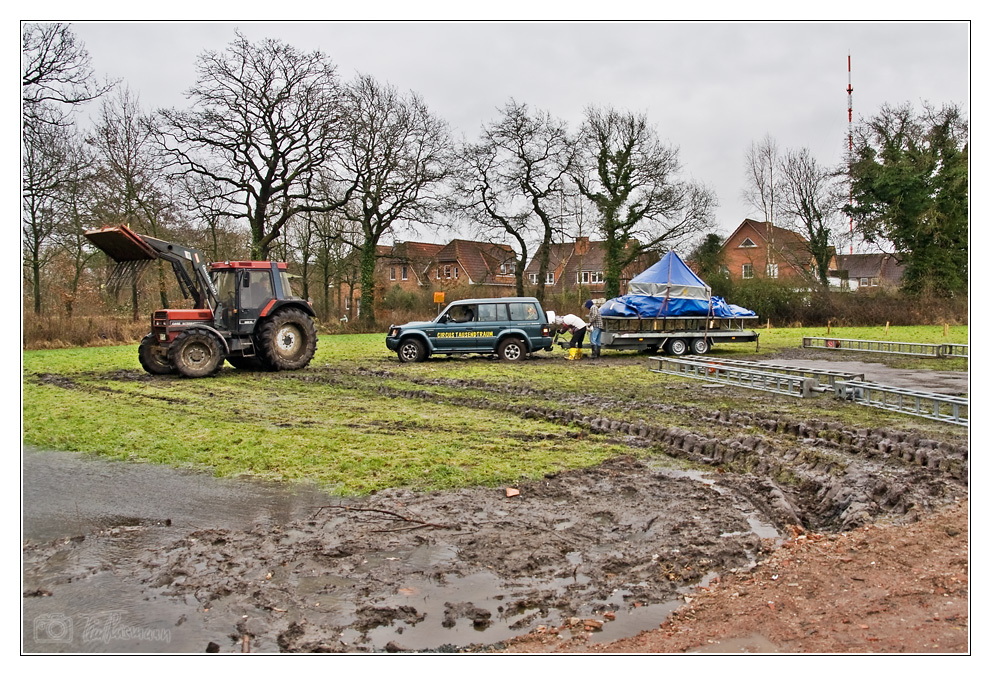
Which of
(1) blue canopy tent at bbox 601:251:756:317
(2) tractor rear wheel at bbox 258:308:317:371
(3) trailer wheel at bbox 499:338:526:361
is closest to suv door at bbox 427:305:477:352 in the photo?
(3) trailer wheel at bbox 499:338:526:361

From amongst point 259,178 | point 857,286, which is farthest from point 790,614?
point 857,286

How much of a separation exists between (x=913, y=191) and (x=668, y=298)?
1601cm

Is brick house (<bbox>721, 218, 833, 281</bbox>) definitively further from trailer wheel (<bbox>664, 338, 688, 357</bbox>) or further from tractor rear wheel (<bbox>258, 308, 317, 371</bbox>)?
tractor rear wheel (<bbox>258, 308, 317, 371</bbox>)

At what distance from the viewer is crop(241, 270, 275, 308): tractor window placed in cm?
1716

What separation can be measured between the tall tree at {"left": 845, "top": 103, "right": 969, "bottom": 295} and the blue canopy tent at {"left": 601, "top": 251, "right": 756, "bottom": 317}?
30.0 ft

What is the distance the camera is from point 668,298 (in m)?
22.1

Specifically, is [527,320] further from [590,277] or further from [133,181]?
[590,277]

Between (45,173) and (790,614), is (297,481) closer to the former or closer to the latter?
(790,614)

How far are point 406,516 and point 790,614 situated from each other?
10.1 ft

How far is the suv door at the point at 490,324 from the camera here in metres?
20.3

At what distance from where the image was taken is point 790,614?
14.3 ft

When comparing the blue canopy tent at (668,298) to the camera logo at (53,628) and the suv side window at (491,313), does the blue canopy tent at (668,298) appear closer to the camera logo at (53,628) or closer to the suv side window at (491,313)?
the suv side window at (491,313)

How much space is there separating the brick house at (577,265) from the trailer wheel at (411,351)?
25399mm

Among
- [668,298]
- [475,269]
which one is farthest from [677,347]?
[475,269]
